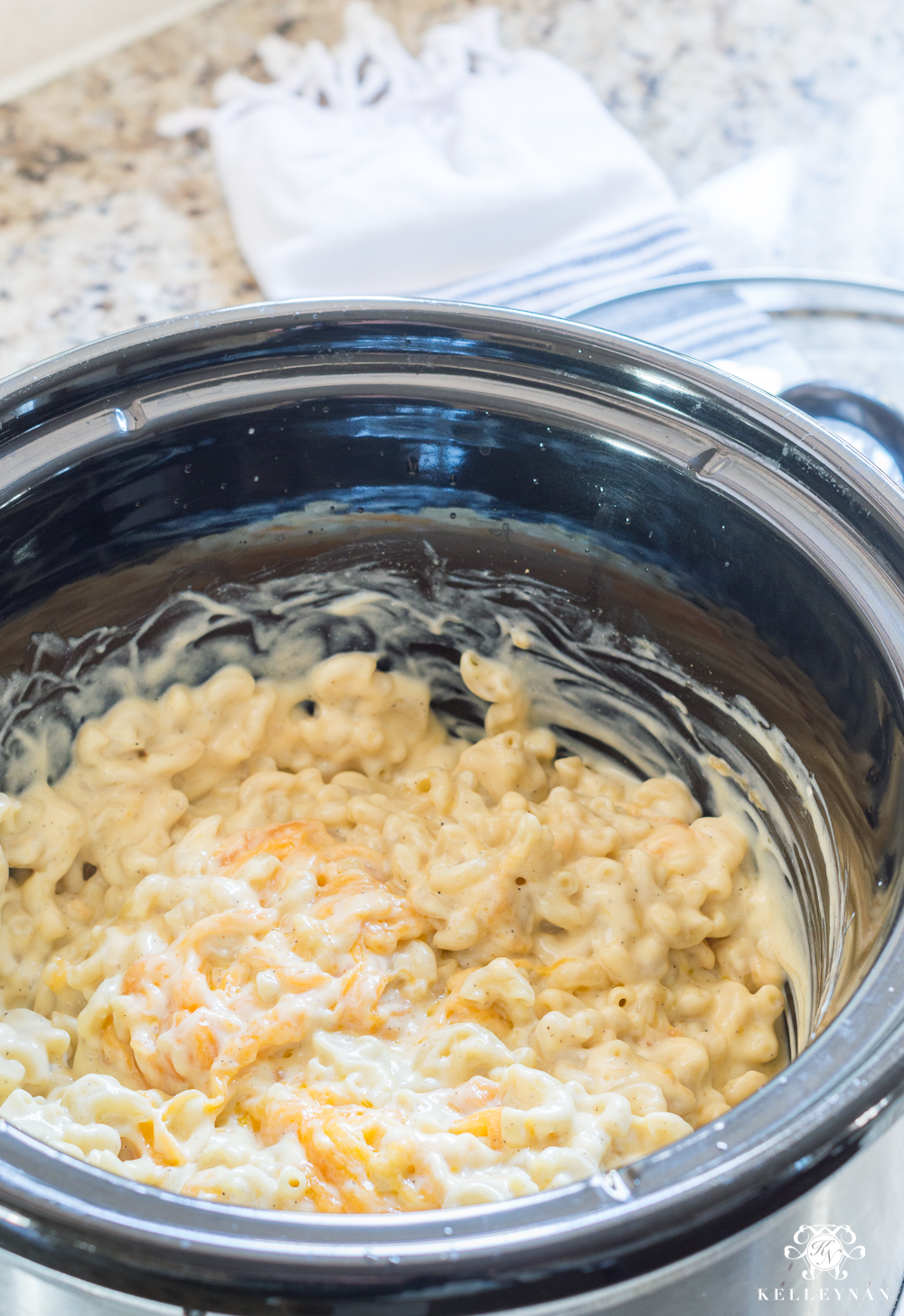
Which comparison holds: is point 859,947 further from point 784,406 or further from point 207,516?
point 207,516

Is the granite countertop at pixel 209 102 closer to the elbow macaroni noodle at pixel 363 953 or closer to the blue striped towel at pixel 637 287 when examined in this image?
the blue striped towel at pixel 637 287

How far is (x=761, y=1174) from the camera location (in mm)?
497

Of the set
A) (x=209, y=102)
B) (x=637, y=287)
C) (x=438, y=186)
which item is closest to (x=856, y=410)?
(x=637, y=287)

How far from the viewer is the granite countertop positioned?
5.05 ft

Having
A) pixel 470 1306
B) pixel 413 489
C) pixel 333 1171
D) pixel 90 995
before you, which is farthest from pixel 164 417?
pixel 470 1306

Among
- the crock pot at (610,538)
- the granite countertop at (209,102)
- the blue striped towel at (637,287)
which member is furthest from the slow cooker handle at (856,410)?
the granite countertop at (209,102)

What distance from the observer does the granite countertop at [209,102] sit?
154cm

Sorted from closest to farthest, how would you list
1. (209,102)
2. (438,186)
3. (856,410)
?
(856,410) < (438,186) < (209,102)

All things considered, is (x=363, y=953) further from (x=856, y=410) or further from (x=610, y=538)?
(x=856, y=410)

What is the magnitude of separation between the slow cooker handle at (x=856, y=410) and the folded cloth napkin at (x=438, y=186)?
19 cm

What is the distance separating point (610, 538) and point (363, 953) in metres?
0.35

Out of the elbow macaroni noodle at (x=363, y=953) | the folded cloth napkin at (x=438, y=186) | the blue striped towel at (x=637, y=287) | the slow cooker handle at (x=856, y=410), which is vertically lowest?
the elbow macaroni noodle at (x=363, y=953)

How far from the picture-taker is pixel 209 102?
5.60ft

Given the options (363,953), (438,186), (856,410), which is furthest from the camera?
(438,186)
